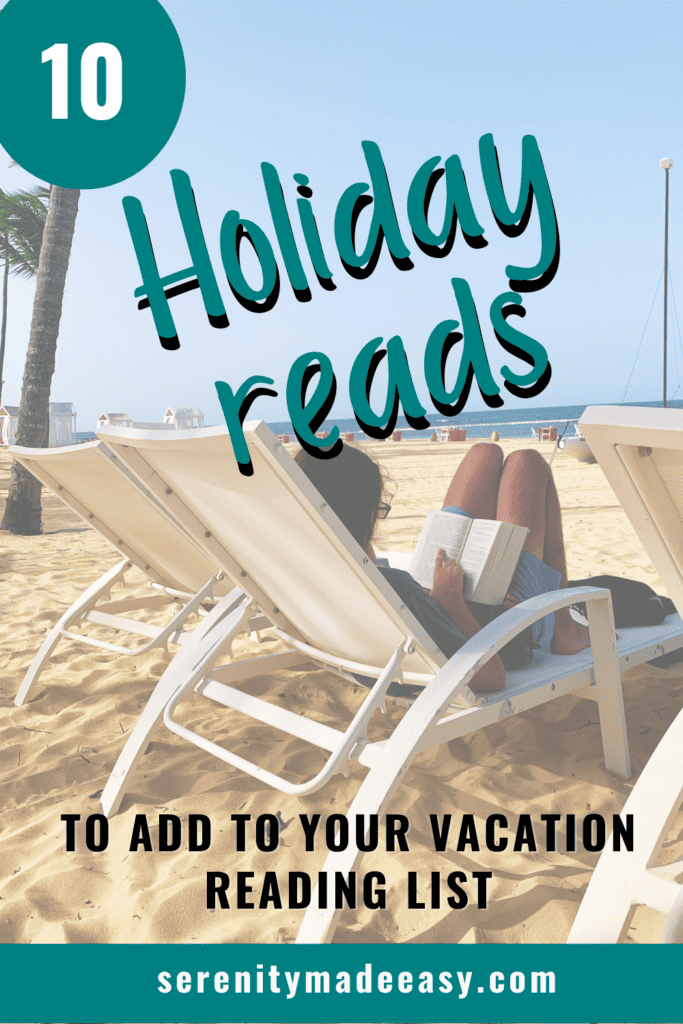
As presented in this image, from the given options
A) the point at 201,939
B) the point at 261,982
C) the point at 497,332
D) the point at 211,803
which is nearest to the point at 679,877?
the point at 261,982

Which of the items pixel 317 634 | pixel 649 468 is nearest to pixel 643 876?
pixel 649 468

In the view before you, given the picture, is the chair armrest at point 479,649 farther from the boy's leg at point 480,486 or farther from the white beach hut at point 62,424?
the white beach hut at point 62,424

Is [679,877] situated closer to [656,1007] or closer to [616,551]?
[656,1007]

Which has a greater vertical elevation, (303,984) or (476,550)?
(476,550)

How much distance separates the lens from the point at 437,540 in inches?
115

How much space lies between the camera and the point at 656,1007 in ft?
5.10

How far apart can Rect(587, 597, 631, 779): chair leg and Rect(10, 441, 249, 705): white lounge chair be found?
151 cm

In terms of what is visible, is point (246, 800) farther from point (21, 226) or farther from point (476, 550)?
point (21, 226)

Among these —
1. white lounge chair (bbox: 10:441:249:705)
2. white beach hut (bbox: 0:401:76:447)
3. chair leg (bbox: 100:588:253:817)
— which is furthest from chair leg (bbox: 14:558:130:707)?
white beach hut (bbox: 0:401:76:447)

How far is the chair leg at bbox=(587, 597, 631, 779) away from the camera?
97.4 inches

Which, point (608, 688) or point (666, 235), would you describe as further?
point (666, 235)

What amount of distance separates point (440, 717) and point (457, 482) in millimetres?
1547

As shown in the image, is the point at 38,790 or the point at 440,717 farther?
the point at 38,790

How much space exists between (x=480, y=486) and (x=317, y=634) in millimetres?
1132
